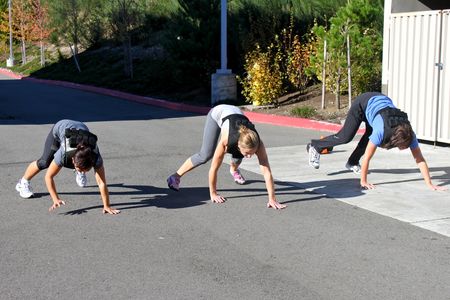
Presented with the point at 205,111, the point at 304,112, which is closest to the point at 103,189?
the point at 304,112

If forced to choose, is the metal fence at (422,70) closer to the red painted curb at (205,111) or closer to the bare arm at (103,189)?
the red painted curb at (205,111)

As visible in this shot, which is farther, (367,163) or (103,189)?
(367,163)

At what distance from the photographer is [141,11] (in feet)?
106

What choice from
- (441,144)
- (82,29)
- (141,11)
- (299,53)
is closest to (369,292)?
(441,144)

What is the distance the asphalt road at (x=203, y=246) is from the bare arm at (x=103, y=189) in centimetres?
12

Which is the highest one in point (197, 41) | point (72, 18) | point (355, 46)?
point (72, 18)

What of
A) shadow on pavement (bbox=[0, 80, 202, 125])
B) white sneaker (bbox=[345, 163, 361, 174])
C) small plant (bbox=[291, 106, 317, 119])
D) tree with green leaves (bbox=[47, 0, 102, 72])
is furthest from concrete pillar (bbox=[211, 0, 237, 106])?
tree with green leaves (bbox=[47, 0, 102, 72])

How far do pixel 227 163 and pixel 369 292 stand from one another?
5.68 m

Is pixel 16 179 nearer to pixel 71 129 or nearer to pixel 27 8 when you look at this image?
pixel 71 129

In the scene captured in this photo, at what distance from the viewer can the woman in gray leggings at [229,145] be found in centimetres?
647

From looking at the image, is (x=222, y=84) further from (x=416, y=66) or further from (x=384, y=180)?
(x=384, y=180)

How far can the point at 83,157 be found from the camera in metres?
6.19

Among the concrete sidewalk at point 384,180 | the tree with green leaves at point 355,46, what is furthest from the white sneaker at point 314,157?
the tree with green leaves at point 355,46

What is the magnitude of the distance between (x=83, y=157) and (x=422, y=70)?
297 inches
